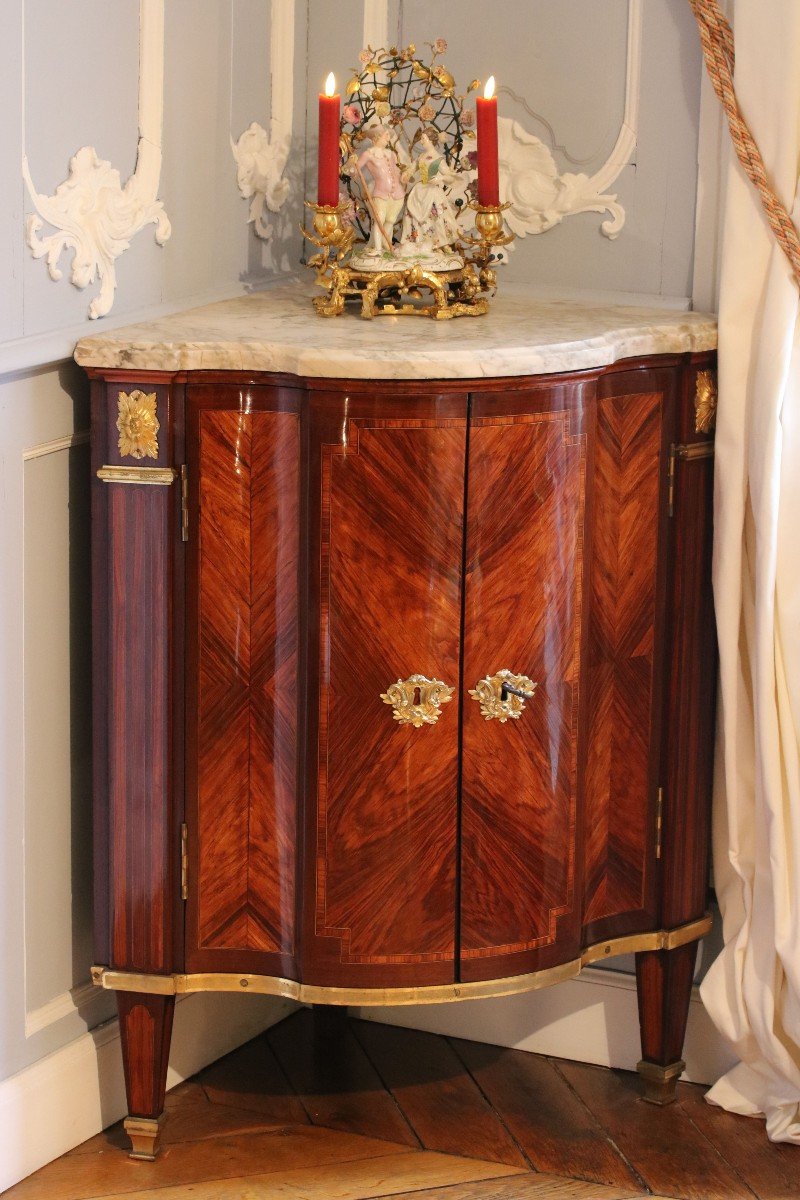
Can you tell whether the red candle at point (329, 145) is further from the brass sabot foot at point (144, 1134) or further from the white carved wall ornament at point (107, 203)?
the brass sabot foot at point (144, 1134)

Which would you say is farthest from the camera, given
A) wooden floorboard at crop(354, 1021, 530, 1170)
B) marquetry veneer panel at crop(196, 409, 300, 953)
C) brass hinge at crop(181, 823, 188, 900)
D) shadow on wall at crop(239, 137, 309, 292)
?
shadow on wall at crop(239, 137, 309, 292)

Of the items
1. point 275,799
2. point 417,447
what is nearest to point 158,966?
point 275,799

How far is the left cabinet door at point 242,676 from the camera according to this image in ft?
7.18

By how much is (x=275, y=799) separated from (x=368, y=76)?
119cm

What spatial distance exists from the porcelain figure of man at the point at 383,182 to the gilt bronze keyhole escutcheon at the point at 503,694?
667 mm

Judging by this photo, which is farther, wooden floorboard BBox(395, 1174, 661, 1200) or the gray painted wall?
the gray painted wall

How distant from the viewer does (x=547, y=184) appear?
2645mm

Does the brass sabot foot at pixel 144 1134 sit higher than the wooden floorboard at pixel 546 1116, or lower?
higher

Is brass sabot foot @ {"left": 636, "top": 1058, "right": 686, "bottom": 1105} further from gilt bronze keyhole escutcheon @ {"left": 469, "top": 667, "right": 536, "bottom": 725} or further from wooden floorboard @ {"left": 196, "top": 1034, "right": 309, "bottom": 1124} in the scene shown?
gilt bronze keyhole escutcheon @ {"left": 469, "top": 667, "right": 536, "bottom": 725}

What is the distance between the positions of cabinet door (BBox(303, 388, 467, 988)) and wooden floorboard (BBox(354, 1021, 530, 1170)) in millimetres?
A: 382

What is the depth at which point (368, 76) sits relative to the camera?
8.82ft

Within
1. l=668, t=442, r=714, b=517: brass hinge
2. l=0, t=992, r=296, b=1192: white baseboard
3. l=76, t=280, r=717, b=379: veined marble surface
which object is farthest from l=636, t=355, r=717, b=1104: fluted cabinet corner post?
l=0, t=992, r=296, b=1192: white baseboard

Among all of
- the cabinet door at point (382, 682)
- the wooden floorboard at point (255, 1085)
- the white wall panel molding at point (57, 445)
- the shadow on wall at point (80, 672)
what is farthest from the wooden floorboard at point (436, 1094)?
the white wall panel molding at point (57, 445)

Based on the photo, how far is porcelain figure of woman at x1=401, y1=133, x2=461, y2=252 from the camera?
2443 mm
